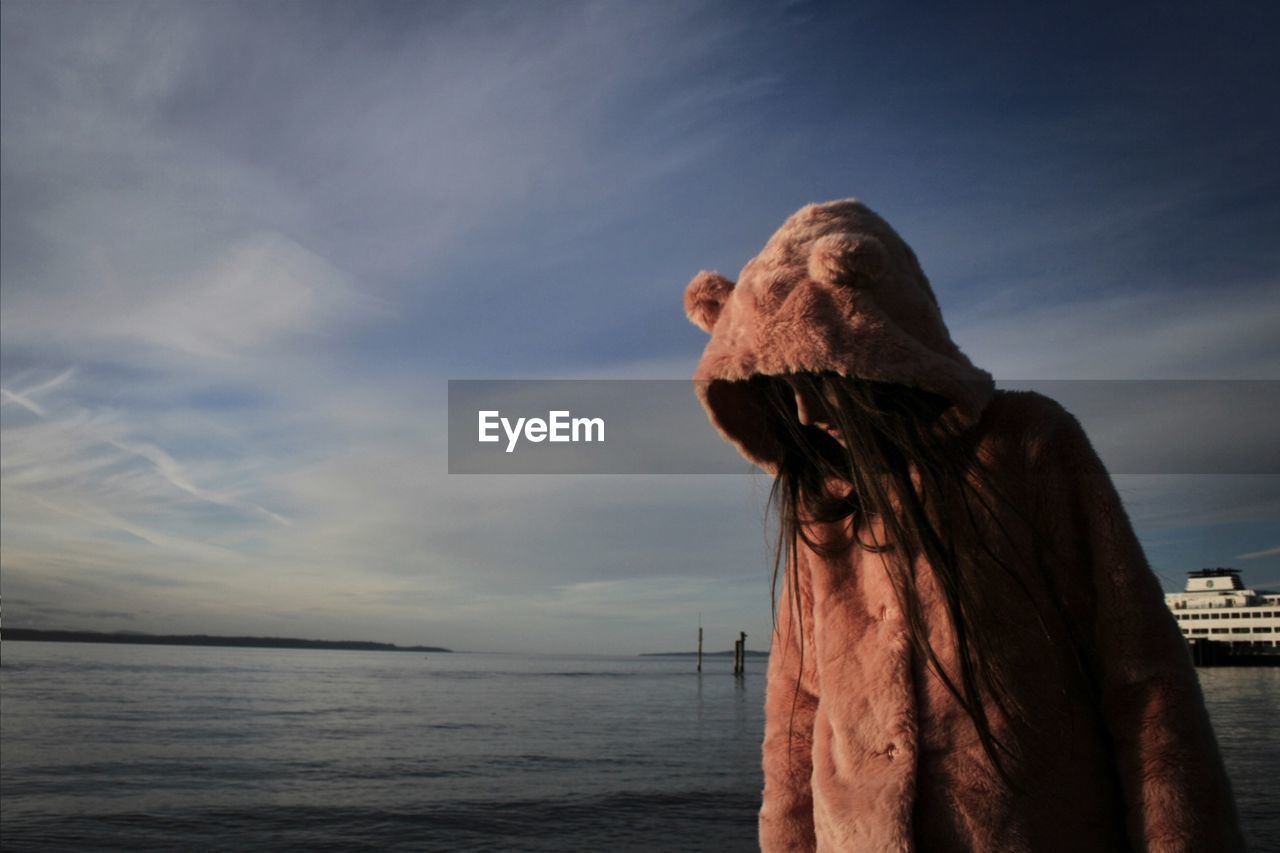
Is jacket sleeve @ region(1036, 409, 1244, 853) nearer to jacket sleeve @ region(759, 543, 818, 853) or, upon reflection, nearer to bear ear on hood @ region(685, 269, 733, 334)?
jacket sleeve @ region(759, 543, 818, 853)

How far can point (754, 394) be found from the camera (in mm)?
1867

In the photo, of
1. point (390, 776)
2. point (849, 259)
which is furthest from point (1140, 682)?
point (390, 776)

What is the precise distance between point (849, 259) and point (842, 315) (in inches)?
4.0

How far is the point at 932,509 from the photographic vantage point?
1.54 meters

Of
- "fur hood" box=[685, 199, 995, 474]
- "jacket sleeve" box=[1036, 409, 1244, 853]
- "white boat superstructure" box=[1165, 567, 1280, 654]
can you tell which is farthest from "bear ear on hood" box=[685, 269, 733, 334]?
"white boat superstructure" box=[1165, 567, 1280, 654]

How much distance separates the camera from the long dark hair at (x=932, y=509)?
144cm

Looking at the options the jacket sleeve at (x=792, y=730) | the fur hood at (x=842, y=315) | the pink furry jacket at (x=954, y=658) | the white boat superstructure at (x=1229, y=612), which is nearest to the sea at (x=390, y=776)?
the jacket sleeve at (x=792, y=730)

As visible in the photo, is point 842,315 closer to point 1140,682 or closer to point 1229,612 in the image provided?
point 1140,682

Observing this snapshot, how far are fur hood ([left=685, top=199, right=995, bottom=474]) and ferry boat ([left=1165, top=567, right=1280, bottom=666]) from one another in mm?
63963

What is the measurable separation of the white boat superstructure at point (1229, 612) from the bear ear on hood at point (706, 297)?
216 feet

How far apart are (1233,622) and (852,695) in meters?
72.1

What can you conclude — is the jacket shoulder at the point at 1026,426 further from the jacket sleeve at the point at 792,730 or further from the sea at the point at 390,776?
the sea at the point at 390,776

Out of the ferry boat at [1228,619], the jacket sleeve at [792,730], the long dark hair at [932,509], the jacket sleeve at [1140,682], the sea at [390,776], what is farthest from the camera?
the ferry boat at [1228,619]

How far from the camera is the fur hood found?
150 cm
